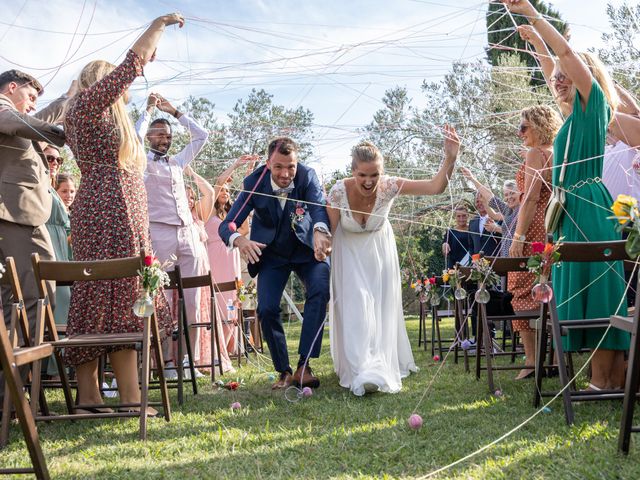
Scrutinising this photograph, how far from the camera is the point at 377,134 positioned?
17.6 ft

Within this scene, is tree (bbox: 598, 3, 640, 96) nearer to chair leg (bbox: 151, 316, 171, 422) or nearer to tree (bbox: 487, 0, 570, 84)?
tree (bbox: 487, 0, 570, 84)

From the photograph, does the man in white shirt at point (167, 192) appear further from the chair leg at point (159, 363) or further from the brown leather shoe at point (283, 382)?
the chair leg at point (159, 363)

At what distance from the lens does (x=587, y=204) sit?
398 cm

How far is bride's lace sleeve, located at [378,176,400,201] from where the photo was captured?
17.4 ft

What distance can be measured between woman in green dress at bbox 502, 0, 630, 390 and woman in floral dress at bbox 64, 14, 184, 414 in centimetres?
247

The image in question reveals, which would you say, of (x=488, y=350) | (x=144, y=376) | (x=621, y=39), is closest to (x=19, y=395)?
(x=144, y=376)

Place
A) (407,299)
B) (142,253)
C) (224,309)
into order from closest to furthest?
(142,253) → (224,309) → (407,299)

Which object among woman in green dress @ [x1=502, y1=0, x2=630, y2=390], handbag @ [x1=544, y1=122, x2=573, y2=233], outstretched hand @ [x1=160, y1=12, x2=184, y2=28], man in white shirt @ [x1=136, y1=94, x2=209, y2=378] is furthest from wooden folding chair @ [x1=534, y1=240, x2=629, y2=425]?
man in white shirt @ [x1=136, y1=94, x2=209, y2=378]

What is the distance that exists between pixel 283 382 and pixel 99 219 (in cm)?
205

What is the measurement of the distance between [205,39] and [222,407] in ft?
8.56

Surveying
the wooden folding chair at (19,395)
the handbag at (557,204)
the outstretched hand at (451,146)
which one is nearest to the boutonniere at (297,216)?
the outstretched hand at (451,146)

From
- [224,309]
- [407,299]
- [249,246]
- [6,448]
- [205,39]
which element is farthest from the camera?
[407,299]

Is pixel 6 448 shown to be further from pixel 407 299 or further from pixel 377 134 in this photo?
pixel 407 299

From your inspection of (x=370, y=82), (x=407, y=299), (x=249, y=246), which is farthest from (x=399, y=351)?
(x=407, y=299)
